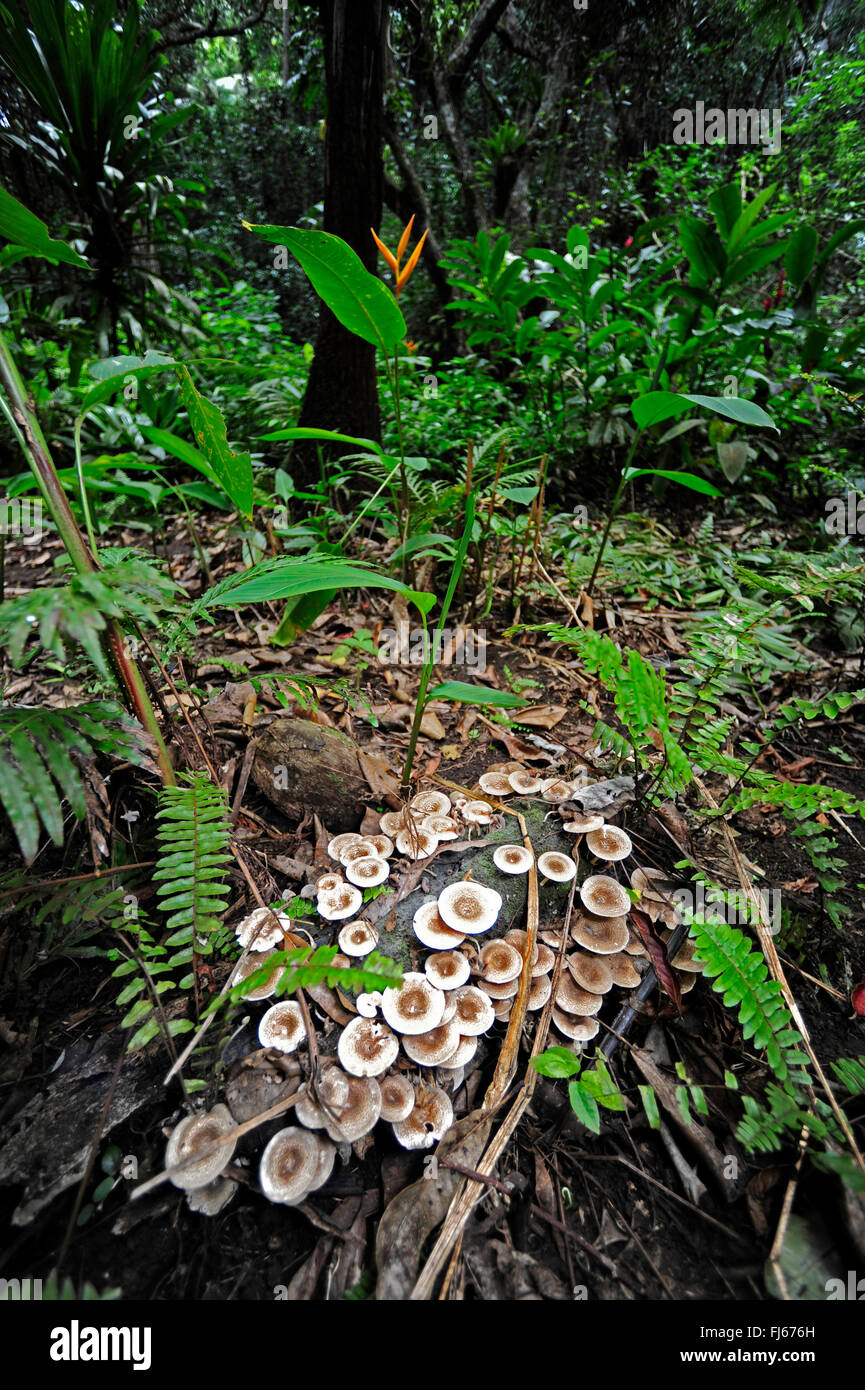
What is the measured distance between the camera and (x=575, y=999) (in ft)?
4.68

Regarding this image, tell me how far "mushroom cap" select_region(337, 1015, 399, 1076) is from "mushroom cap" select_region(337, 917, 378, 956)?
0.51 feet

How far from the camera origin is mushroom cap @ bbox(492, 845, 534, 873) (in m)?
1.61

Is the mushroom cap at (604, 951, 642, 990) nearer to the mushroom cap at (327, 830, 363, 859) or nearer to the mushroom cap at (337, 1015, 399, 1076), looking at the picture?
the mushroom cap at (337, 1015, 399, 1076)

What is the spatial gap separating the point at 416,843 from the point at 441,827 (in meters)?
0.09

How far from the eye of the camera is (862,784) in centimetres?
218

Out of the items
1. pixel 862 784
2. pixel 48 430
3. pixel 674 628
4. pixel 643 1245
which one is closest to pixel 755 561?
pixel 674 628

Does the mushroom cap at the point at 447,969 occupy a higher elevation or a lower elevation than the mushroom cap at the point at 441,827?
lower

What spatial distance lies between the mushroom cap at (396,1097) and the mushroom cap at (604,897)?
62cm

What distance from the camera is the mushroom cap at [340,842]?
1.66 meters

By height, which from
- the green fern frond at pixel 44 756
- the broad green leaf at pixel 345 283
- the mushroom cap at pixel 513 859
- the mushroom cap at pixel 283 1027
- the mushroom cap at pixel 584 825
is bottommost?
the mushroom cap at pixel 283 1027

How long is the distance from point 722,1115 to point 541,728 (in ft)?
4.21

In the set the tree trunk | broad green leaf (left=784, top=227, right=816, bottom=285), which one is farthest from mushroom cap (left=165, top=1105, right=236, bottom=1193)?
broad green leaf (left=784, top=227, right=816, bottom=285)
